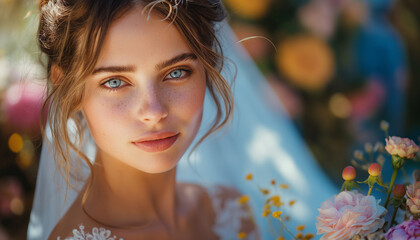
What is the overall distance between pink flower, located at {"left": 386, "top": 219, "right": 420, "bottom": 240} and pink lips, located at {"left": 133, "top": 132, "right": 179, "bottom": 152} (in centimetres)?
60

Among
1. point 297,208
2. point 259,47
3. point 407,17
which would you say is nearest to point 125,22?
point 297,208

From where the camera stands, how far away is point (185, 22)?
132cm

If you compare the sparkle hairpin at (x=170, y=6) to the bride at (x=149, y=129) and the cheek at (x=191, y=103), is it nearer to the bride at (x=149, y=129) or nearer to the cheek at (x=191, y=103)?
the bride at (x=149, y=129)

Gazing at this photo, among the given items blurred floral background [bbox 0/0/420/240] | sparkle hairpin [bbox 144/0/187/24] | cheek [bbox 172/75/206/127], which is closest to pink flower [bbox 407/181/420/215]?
cheek [bbox 172/75/206/127]

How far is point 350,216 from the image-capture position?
43.4 inches

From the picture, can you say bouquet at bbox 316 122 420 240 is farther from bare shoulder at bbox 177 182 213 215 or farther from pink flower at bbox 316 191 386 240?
bare shoulder at bbox 177 182 213 215

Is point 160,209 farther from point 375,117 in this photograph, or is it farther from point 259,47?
point 375,117

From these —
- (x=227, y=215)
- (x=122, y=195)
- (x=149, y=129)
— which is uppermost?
(x=149, y=129)

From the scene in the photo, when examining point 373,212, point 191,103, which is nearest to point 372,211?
point 373,212

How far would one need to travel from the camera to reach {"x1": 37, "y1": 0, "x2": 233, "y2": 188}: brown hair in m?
1.25

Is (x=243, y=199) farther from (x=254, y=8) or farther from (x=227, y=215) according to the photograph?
(x=254, y=8)

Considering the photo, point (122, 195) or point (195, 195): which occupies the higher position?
point (122, 195)

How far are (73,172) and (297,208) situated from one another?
803mm

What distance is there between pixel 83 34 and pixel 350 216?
758 mm
